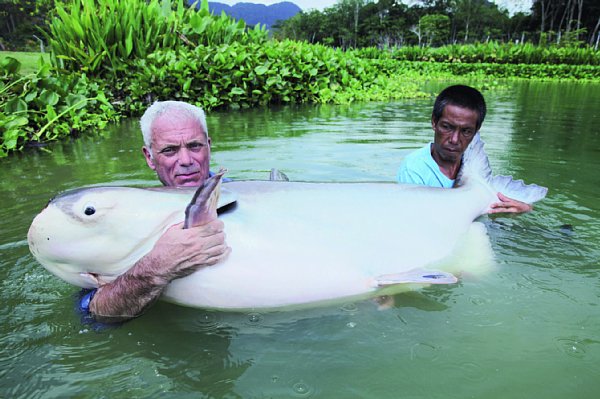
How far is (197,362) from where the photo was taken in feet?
5.67

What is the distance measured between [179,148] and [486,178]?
Result: 177 centimetres

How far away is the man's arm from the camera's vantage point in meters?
1.60

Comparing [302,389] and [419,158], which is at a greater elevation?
[419,158]

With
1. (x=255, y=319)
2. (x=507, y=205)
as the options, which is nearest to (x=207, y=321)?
(x=255, y=319)

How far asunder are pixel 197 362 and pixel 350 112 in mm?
7436

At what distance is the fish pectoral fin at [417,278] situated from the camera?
6.04ft

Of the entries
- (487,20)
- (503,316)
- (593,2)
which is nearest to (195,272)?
(503,316)

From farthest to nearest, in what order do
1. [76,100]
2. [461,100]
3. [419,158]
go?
[76,100] < [419,158] < [461,100]

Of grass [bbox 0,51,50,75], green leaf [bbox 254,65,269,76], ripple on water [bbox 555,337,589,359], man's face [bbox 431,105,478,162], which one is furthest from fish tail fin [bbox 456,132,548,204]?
grass [bbox 0,51,50,75]

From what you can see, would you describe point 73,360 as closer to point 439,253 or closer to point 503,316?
point 439,253

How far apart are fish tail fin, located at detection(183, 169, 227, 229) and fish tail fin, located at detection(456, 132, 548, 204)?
1518mm

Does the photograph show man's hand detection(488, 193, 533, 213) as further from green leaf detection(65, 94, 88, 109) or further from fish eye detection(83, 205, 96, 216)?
green leaf detection(65, 94, 88, 109)

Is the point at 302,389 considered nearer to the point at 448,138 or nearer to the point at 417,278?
the point at 417,278

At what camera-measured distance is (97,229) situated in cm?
161
